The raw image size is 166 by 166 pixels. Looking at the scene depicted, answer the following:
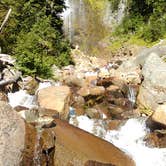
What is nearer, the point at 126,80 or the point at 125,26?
the point at 126,80

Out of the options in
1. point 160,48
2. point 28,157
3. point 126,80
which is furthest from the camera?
point 160,48

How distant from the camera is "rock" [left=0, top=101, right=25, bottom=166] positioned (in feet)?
29.9

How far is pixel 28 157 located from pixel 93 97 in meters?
7.69

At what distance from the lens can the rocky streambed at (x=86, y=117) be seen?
10000 mm

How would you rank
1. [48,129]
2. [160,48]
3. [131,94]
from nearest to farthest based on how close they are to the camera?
[48,129]
[131,94]
[160,48]

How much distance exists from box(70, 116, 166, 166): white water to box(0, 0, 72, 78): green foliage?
4.37 meters

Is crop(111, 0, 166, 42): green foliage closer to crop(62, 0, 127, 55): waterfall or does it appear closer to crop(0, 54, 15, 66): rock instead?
crop(62, 0, 127, 55): waterfall

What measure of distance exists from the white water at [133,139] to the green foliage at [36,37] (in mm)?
4365

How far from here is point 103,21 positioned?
36.2 meters

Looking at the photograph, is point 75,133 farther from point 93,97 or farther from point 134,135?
point 93,97

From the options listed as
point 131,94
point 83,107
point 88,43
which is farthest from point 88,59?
point 83,107

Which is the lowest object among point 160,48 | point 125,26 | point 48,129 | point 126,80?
point 48,129

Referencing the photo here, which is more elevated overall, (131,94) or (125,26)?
(125,26)

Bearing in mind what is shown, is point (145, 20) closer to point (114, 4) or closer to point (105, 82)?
point (114, 4)
